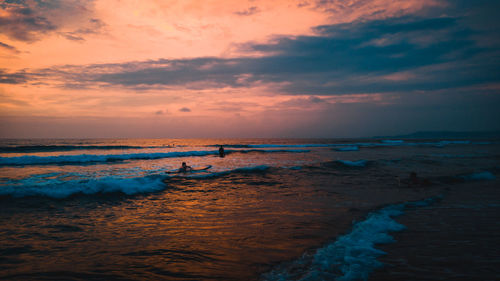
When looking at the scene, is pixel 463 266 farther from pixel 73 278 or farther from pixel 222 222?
pixel 73 278

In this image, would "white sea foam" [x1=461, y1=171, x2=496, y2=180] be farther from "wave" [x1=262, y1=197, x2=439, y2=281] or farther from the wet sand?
"wave" [x1=262, y1=197, x2=439, y2=281]

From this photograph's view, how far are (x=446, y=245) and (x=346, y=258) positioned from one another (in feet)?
8.04

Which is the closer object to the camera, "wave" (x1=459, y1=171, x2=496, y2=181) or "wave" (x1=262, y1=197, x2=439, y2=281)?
"wave" (x1=262, y1=197, x2=439, y2=281)

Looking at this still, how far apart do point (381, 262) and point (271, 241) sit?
218cm

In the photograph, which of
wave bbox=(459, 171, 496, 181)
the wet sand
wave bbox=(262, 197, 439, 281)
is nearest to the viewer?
wave bbox=(262, 197, 439, 281)

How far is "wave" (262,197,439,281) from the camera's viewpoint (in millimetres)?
4195

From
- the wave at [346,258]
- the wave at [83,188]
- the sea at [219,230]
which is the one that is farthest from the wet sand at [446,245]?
the wave at [83,188]

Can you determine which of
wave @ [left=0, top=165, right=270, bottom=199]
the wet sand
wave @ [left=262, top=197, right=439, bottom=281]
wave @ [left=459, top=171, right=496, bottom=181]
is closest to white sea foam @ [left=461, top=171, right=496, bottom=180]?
wave @ [left=459, top=171, right=496, bottom=181]

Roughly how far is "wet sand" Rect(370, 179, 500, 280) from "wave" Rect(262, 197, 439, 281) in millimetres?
224

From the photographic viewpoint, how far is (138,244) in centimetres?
552

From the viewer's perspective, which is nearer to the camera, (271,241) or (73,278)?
(73,278)

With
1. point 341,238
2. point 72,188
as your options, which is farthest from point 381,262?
point 72,188

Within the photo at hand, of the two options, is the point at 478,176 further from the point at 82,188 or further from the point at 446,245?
the point at 82,188

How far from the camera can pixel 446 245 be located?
548cm
